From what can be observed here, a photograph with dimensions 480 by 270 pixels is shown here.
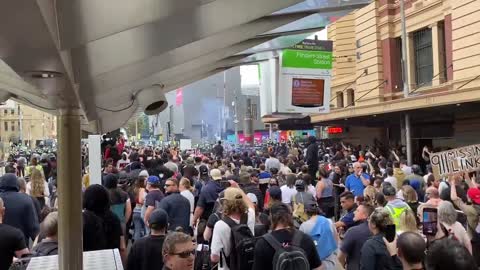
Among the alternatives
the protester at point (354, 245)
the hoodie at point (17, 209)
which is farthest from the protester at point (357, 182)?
the hoodie at point (17, 209)

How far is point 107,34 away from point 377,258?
3938 mm

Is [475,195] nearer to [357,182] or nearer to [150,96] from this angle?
[357,182]

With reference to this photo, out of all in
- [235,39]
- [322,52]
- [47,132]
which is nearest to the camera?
[235,39]

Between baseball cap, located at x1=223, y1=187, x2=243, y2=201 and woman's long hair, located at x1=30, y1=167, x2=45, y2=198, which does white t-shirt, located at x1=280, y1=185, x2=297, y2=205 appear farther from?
woman's long hair, located at x1=30, y1=167, x2=45, y2=198

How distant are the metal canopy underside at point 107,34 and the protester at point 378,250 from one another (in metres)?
2.14

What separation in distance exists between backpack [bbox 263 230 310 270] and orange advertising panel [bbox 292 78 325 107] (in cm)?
1194

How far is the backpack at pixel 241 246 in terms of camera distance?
227 inches

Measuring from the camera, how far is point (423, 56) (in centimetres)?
2756

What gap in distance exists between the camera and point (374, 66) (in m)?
31.4

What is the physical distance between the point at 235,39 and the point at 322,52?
15149 mm

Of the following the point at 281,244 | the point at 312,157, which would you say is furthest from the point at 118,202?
the point at 312,157

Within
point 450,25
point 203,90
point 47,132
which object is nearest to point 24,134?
point 47,132

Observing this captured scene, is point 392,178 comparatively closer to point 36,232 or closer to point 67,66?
point 36,232

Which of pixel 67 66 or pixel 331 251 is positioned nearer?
pixel 67 66
